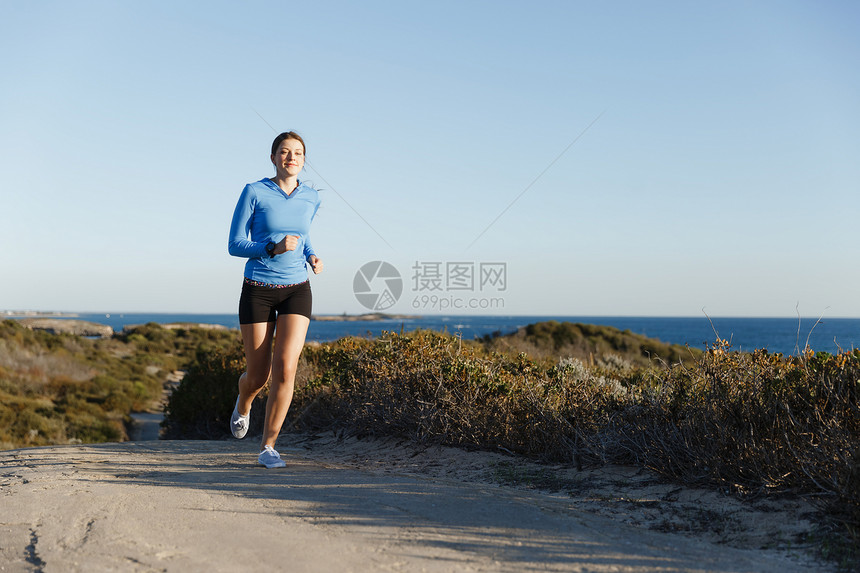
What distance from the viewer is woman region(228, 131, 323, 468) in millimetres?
5191

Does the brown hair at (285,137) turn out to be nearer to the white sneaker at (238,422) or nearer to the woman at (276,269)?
the woman at (276,269)

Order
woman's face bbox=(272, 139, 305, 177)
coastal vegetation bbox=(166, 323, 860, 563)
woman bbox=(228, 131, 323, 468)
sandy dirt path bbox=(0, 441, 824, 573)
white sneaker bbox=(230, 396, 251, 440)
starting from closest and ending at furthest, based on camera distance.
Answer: sandy dirt path bbox=(0, 441, 824, 573)
coastal vegetation bbox=(166, 323, 860, 563)
woman bbox=(228, 131, 323, 468)
woman's face bbox=(272, 139, 305, 177)
white sneaker bbox=(230, 396, 251, 440)

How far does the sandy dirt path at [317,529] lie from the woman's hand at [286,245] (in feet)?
5.37

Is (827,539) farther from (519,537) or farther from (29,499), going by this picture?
(29,499)

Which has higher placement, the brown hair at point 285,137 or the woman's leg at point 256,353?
the brown hair at point 285,137

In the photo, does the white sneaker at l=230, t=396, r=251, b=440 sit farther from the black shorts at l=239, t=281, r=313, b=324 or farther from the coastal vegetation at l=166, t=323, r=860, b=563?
the coastal vegetation at l=166, t=323, r=860, b=563

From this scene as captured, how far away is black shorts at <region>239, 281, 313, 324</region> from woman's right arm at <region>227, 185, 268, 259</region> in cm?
28

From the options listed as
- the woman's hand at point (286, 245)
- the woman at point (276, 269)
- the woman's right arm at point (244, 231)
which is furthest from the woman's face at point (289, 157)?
the woman's hand at point (286, 245)

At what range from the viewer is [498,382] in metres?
6.39

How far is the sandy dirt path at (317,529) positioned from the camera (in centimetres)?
298

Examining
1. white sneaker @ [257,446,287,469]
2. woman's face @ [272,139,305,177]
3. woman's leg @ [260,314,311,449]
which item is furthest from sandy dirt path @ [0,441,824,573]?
woman's face @ [272,139,305,177]

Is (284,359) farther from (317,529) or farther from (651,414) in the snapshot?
(651,414)

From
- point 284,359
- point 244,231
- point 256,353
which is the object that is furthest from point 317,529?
point 244,231

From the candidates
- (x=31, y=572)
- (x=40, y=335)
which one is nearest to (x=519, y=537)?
(x=31, y=572)
